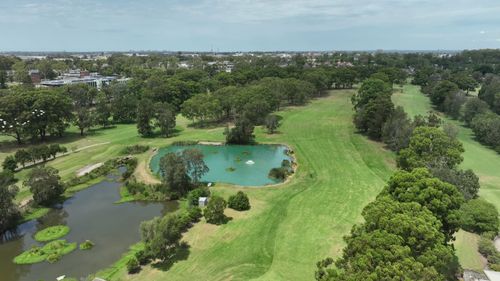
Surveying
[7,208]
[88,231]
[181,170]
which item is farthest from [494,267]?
[7,208]

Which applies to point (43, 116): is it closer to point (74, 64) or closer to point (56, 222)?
point (56, 222)

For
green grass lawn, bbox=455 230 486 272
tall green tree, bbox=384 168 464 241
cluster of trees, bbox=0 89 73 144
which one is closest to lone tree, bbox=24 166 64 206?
cluster of trees, bbox=0 89 73 144

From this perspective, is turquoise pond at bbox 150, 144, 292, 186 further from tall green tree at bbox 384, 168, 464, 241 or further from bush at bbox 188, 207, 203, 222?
tall green tree at bbox 384, 168, 464, 241

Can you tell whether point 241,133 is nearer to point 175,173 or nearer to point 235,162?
point 235,162

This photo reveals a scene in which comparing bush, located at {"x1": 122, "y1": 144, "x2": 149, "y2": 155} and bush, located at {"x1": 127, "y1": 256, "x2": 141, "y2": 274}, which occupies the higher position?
bush, located at {"x1": 122, "y1": 144, "x2": 149, "y2": 155}

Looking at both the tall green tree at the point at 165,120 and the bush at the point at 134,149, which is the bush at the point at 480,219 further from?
the tall green tree at the point at 165,120
